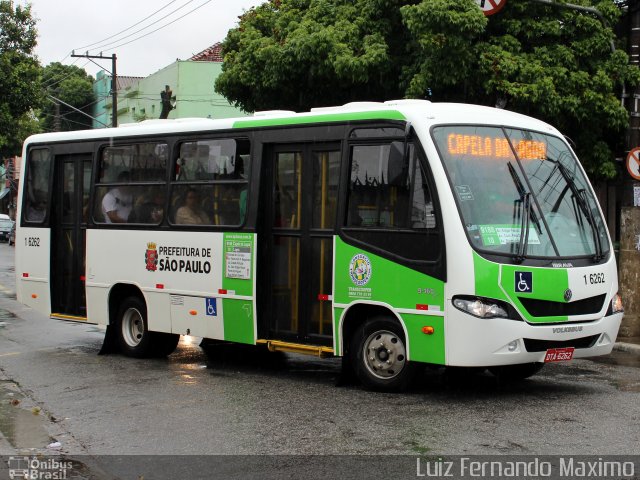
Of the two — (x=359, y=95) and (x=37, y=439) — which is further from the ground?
(x=359, y=95)

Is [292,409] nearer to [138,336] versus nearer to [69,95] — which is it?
[138,336]

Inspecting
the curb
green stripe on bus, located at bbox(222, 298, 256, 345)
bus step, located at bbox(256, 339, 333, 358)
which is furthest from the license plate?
the curb

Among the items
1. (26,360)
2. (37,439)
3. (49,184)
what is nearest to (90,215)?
(49,184)

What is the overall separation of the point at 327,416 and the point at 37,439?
2.47 meters

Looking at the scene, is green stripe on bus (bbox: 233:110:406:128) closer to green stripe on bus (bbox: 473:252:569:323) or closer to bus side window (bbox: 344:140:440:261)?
bus side window (bbox: 344:140:440:261)

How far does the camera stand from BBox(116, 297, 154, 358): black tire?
1229cm

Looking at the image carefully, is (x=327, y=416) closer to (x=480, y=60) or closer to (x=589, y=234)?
(x=589, y=234)

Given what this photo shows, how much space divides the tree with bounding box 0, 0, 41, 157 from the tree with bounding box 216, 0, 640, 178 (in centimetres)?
1556

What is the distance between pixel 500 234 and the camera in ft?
28.9

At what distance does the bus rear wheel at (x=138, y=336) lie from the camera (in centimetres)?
1230

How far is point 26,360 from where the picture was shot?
40.2ft

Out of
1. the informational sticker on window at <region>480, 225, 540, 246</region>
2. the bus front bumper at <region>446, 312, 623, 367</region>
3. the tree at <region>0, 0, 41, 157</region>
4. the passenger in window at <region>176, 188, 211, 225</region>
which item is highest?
the tree at <region>0, 0, 41, 157</region>

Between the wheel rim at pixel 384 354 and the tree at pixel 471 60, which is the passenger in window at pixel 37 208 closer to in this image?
the tree at pixel 471 60

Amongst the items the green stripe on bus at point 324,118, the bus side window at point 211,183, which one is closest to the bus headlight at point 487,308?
the green stripe on bus at point 324,118
